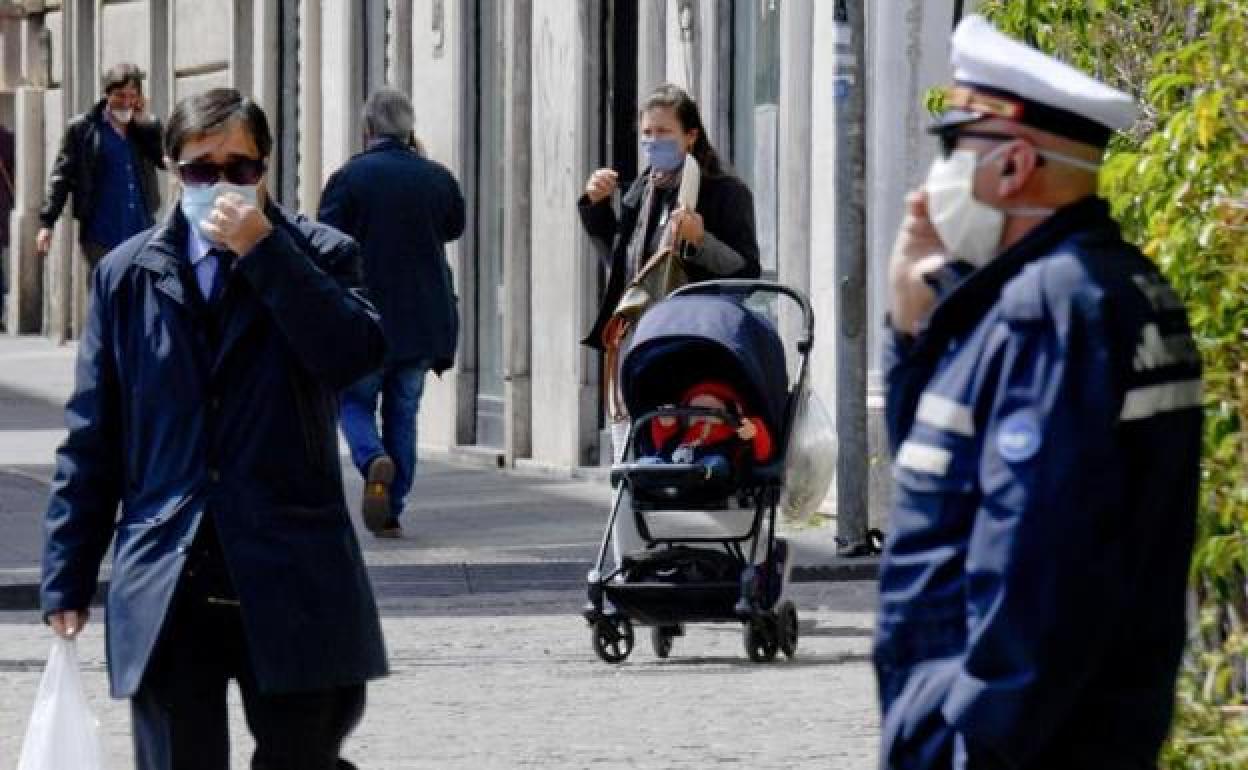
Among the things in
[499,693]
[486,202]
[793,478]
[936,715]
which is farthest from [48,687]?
[486,202]

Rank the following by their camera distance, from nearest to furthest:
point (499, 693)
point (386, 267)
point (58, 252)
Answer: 1. point (499, 693)
2. point (386, 267)
3. point (58, 252)

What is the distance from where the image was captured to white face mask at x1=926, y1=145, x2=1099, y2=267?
4621mm

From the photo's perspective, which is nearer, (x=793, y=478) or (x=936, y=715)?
(x=936, y=715)

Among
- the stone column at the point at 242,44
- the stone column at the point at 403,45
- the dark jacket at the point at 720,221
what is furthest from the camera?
the stone column at the point at 242,44

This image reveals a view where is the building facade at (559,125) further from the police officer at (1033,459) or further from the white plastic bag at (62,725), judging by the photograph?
the police officer at (1033,459)

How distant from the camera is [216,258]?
6.88 metres

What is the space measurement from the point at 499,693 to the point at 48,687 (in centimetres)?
418

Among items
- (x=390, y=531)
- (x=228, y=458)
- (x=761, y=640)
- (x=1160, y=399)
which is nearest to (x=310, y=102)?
(x=390, y=531)

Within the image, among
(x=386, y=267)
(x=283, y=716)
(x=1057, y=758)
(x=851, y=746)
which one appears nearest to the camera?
(x=1057, y=758)

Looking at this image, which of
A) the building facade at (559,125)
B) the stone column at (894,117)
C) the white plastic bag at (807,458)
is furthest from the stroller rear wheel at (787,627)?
the stone column at (894,117)

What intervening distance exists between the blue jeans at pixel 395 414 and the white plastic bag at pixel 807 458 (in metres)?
4.25

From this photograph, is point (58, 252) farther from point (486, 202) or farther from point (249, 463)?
point (249, 463)

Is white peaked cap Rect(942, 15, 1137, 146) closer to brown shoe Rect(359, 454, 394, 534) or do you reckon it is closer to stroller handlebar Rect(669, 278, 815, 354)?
stroller handlebar Rect(669, 278, 815, 354)

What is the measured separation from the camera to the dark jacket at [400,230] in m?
15.7
